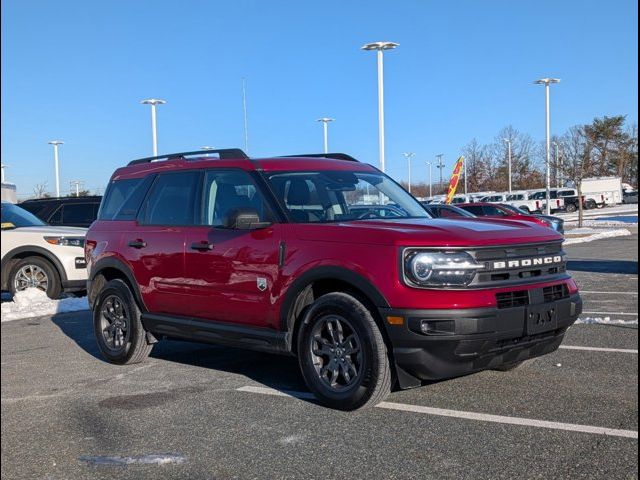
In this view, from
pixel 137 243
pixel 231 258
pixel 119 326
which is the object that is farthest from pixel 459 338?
pixel 119 326

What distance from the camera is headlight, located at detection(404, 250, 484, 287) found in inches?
175

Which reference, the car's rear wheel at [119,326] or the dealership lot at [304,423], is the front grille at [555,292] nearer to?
the dealership lot at [304,423]

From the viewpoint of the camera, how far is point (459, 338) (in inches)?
171

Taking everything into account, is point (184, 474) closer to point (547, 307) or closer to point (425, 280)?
point (425, 280)

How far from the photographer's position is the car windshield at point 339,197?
5.47 m

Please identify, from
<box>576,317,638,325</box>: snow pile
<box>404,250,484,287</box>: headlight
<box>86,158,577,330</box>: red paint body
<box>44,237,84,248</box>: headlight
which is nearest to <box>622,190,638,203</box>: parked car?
<box>576,317,638,325</box>: snow pile

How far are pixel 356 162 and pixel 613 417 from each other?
10.6 ft

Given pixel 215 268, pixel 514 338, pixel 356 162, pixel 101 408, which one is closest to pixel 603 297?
pixel 356 162

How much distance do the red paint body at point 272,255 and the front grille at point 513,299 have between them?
43mm

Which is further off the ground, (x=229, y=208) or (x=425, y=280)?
(x=229, y=208)

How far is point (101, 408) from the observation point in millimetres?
4988

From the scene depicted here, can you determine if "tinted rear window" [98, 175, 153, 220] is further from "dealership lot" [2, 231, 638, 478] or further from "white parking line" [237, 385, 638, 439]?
"white parking line" [237, 385, 638, 439]

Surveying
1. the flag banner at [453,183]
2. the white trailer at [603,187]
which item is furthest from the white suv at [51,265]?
the white trailer at [603,187]

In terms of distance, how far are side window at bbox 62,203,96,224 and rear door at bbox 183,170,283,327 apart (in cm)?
961
